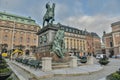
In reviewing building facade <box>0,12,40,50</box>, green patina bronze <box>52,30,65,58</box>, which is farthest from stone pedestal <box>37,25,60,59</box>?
building facade <box>0,12,40,50</box>

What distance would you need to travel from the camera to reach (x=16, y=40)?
65.0 m

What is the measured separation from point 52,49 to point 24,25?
190ft

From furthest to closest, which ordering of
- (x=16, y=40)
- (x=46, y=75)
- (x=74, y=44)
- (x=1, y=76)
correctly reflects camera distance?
(x=74, y=44) < (x=16, y=40) < (x=46, y=75) < (x=1, y=76)

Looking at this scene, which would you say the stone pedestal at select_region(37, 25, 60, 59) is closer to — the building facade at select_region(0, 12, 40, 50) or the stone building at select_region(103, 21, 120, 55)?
the building facade at select_region(0, 12, 40, 50)

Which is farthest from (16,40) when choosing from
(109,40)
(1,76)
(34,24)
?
(1,76)

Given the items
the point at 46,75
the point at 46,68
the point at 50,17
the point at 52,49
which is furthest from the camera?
the point at 50,17

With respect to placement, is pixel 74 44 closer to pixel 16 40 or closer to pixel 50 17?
pixel 16 40

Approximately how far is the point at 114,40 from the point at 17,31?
159 feet

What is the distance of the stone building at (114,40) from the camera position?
56.7 metres

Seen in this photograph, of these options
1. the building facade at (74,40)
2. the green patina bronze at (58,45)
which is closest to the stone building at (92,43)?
the building facade at (74,40)

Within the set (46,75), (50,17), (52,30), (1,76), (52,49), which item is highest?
(50,17)

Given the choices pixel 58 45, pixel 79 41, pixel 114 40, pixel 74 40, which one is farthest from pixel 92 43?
pixel 58 45

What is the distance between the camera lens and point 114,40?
58375mm

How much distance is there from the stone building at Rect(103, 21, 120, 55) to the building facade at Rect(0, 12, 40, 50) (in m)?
39.7
